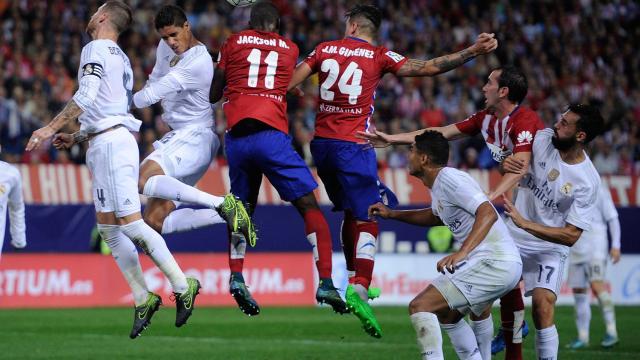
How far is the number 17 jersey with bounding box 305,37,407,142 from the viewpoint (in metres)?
11.7

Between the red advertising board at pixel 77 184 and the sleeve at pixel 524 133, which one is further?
the red advertising board at pixel 77 184

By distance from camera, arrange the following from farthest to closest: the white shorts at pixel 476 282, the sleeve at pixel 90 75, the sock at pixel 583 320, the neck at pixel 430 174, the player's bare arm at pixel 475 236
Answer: the sock at pixel 583 320 < the sleeve at pixel 90 75 < the neck at pixel 430 174 < the white shorts at pixel 476 282 < the player's bare arm at pixel 475 236

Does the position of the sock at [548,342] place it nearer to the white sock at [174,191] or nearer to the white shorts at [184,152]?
the white sock at [174,191]

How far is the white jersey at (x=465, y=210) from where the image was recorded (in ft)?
35.2

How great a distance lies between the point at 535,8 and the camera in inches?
1250

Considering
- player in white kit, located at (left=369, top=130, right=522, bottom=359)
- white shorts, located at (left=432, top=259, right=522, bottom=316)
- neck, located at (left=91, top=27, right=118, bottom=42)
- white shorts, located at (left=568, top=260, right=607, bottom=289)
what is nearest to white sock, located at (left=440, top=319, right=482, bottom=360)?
player in white kit, located at (left=369, top=130, right=522, bottom=359)

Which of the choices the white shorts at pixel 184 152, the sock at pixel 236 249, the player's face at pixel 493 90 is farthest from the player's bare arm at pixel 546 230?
the white shorts at pixel 184 152

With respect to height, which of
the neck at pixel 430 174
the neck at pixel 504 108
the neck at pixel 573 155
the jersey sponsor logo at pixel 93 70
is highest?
the jersey sponsor logo at pixel 93 70

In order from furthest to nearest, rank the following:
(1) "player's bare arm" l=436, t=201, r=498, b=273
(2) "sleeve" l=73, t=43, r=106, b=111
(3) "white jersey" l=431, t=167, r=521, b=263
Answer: (2) "sleeve" l=73, t=43, r=106, b=111
(3) "white jersey" l=431, t=167, r=521, b=263
(1) "player's bare arm" l=436, t=201, r=498, b=273

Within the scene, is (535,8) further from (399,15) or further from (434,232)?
(434,232)

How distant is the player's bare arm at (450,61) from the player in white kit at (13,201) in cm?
460

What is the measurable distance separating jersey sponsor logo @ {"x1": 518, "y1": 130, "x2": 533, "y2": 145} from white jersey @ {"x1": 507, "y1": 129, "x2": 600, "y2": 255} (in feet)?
0.63

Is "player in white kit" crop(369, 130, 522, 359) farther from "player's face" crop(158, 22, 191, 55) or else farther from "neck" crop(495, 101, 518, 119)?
"player's face" crop(158, 22, 191, 55)

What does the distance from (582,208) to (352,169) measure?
2325 mm
